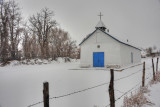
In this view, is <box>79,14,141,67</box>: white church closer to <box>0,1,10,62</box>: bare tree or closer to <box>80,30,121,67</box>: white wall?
<box>80,30,121,67</box>: white wall

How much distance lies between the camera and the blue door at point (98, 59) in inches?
670

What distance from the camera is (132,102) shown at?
4293 millimetres

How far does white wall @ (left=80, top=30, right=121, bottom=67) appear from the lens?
53.6 feet

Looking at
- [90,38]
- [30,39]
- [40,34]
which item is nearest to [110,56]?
[90,38]

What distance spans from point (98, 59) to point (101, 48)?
1663 millimetres

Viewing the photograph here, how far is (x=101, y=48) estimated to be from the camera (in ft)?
55.9

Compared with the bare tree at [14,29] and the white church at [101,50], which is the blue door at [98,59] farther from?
the bare tree at [14,29]

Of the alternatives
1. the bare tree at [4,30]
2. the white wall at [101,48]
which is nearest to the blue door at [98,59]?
the white wall at [101,48]

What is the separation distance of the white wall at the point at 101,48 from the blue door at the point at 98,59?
441 mm

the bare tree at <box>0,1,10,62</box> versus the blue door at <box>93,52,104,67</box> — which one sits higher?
the bare tree at <box>0,1,10,62</box>

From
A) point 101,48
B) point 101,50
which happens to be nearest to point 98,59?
point 101,50

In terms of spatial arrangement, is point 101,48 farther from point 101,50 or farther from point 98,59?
point 98,59

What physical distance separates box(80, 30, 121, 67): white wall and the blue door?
44 cm

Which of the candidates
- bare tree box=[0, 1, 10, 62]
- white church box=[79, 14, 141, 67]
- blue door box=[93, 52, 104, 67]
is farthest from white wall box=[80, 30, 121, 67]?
bare tree box=[0, 1, 10, 62]
